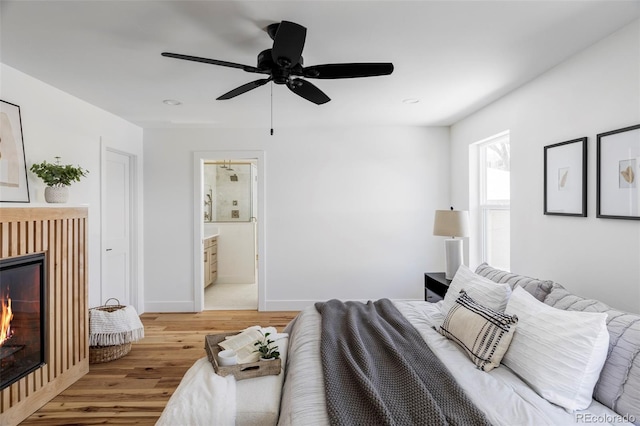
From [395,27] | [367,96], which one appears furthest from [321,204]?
[395,27]

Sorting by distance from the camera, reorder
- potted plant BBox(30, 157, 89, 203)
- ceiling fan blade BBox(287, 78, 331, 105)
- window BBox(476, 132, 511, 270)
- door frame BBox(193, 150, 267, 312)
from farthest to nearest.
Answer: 1. door frame BBox(193, 150, 267, 312)
2. window BBox(476, 132, 511, 270)
3. potted plant BBox(30, 157, 89, 203)
4. ceiling fan blade BBox(287, 78, 331, 105)

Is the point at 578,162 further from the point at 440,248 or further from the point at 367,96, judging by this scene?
the point at 440,248

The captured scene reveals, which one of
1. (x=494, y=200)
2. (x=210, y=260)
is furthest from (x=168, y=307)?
(x=494, y=200)

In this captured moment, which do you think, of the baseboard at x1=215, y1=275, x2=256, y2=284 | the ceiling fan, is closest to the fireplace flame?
the ceiling fan

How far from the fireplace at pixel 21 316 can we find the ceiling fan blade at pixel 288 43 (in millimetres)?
2135

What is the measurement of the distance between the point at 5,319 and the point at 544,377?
3.13 metres

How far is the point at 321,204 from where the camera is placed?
4582mm

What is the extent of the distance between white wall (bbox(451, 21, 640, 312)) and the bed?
46 cm

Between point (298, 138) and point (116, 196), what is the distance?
7.71 ft

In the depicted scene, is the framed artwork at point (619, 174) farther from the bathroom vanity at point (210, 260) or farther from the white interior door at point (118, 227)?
the bathroom vanity at point (210, 260)

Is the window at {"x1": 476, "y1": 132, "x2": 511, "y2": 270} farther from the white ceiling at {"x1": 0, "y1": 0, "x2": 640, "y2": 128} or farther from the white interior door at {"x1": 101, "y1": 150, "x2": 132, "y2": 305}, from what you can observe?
the white interior door at {"x1": 101, "y1": 150, "x2": 132, "y2": 305}

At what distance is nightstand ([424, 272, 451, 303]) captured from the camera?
11.2 feet

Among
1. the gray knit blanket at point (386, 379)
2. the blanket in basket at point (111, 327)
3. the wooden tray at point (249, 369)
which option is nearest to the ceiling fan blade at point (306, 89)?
the gray knit blanket at point (386, 379)

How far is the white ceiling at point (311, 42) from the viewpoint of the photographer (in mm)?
1811
